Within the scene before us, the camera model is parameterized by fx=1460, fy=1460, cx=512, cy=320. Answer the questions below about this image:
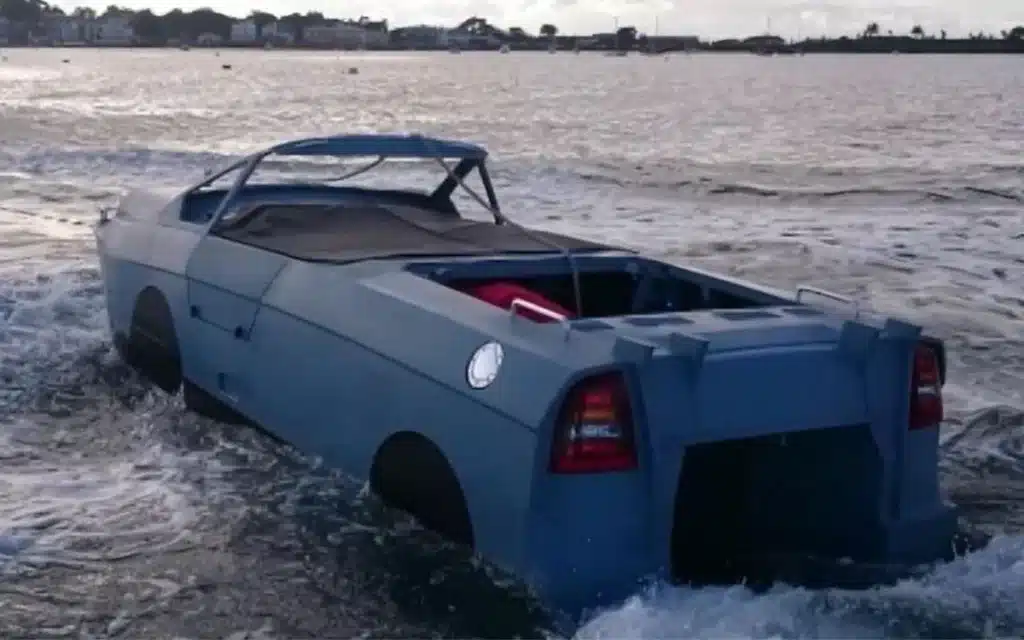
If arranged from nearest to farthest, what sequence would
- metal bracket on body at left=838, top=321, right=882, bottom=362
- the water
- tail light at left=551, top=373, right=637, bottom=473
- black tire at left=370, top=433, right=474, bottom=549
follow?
tail light at left=551, top=373, right=637, bottom=473, metal bracket on body at left=838, top=321, right=882, bottom=362, the water, black tire at left=370, top=433, right=474, bottom=549

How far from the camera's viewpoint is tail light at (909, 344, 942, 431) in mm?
4898

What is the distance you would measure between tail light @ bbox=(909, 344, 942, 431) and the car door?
9.00 feet

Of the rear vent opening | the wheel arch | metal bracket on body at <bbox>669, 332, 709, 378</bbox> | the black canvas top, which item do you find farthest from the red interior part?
the wheel arch


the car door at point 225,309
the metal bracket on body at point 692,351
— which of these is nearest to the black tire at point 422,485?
the metal bracket on body at point 692,351

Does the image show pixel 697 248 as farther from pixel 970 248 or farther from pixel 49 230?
pixel 49 230

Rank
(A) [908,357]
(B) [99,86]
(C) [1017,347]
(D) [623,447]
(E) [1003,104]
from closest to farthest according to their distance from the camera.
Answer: (D) [623,447], (A) [908,357], (C) [1017,347], (E) [1003,104], (B) [99,86]

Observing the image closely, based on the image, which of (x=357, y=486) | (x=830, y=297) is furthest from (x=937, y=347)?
(x=357, y=486)

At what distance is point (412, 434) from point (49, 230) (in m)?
11.3

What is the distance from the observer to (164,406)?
7.65 m

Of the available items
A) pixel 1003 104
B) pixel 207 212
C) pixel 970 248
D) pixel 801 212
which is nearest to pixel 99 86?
pixel 1003 104

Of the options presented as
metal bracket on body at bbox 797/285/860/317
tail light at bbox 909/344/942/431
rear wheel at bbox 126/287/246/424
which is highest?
metal bracket on body at bbox 797/285/860/317

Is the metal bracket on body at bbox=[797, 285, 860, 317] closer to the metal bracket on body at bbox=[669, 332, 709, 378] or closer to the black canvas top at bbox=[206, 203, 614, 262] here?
the metal bracket on body at bbox=[669, 332, 709, 378]

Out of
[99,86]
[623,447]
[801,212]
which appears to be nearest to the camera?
[623,447]

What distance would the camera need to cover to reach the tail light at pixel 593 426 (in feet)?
14.6
